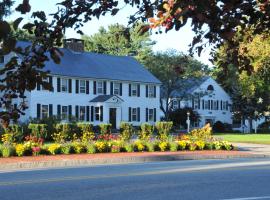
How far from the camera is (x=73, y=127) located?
35.0 m

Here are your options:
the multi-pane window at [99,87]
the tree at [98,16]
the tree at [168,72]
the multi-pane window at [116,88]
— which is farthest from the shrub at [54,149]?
the tree at [168,72]

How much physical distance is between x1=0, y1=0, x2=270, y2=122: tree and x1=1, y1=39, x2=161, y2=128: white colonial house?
4285cm

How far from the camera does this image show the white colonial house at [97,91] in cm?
4903

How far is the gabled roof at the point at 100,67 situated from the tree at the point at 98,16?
45.0m

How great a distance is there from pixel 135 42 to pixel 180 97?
972 inches

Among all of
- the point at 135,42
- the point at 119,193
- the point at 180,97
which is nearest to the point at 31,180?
the point at 119,193

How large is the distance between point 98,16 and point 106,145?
67.7 ft

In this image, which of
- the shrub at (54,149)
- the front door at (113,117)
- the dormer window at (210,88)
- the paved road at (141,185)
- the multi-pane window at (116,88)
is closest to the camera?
the paved road at (141,185)

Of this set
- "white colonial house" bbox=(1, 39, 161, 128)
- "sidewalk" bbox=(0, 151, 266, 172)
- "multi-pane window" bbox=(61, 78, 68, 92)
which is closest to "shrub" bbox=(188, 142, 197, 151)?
"sidewalk" bbox=(0, 151, 266, 172)

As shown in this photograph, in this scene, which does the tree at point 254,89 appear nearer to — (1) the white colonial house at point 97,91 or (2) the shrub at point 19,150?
(1) the white colonial house at point 97,91

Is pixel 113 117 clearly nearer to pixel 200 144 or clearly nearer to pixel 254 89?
pixel 254 89

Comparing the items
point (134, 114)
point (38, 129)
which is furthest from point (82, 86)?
point (38, 129)

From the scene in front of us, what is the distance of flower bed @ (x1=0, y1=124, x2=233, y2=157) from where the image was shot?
22625 mm

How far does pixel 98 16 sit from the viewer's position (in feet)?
14.3
